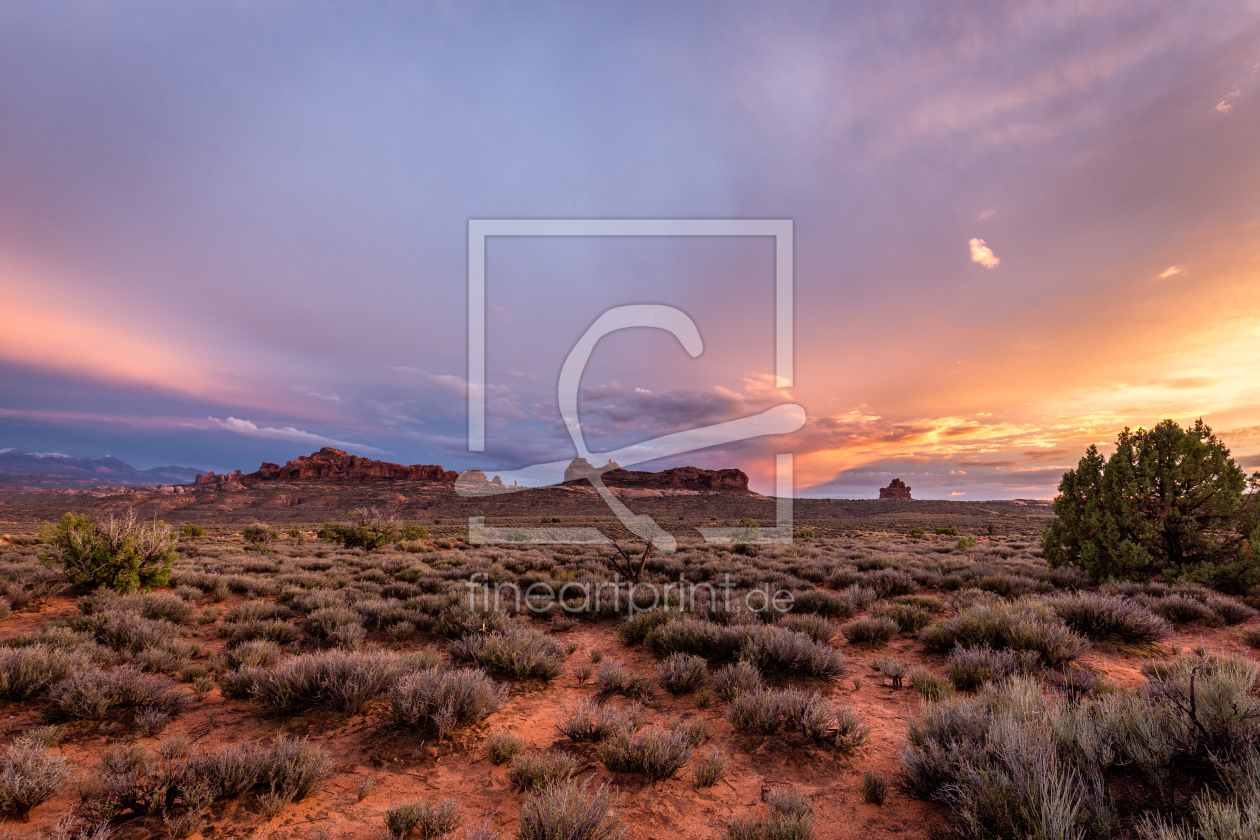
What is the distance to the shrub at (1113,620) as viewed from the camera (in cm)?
643

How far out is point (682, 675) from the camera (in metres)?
5.66

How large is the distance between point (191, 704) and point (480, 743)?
3564 mm

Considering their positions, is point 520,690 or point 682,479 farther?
point 682,479

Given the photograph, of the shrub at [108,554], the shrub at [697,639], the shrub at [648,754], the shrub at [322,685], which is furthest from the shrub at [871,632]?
the shrub at [108,554]

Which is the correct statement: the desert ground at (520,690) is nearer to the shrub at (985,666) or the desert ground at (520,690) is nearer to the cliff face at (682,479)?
the shrub at (985,666)

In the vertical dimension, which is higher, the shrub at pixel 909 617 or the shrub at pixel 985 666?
the shrub at pixel 985 666

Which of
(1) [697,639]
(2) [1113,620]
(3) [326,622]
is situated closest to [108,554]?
(3) [326,622]

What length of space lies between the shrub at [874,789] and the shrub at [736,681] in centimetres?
154

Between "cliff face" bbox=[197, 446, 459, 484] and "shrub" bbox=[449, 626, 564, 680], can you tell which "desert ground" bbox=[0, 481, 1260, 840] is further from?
"cliff face" bbox=[197, 446, 459, 484]

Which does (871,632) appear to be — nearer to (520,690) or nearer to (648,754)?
(648,754)

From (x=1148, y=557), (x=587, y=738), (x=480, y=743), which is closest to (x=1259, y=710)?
(x=587, y=738)

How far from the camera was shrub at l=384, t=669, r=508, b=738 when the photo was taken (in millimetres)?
4559

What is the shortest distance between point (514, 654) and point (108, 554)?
9.01 m

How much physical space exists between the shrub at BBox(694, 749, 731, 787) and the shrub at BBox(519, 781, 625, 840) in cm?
96
